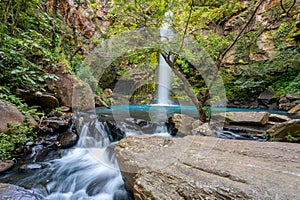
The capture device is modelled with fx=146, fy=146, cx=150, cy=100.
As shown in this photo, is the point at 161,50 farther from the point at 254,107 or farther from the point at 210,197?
the point at 254,107

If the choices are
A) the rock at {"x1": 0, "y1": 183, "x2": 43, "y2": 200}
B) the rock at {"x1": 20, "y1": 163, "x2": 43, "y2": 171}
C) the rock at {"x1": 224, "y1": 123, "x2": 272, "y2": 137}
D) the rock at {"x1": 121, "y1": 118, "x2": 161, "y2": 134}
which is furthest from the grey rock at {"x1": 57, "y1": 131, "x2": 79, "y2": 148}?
the rock at {"x1": 224, "y1": 123, "x2": 272, "y2": 137}

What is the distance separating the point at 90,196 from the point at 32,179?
783 mm

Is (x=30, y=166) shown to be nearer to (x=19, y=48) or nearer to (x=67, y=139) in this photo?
(x=67, y=139)

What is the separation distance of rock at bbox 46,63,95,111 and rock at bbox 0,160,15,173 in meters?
2.36

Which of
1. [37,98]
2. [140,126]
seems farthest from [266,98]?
[37,98]

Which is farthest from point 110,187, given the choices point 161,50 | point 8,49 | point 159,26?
point 159,26

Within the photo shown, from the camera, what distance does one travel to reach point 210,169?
114 cm

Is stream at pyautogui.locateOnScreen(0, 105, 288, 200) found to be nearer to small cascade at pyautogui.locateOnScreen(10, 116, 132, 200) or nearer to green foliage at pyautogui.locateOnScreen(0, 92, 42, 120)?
small cascade at pyautogui.locateOnScreen(10, 116, 132, 200)

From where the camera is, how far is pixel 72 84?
434 cm

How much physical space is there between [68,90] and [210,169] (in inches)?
168

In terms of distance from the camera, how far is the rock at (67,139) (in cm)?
268

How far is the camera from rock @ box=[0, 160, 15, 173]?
5.96 ft

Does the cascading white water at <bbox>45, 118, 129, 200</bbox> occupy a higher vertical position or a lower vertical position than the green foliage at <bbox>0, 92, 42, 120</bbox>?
lower

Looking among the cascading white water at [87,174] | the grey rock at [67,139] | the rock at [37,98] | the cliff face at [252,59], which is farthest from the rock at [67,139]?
the cliff face at [252,59]
